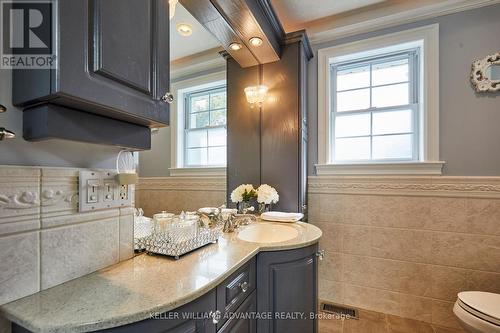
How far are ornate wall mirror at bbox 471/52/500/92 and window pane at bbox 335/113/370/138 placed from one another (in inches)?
28.0

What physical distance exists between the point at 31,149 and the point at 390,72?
2.36m

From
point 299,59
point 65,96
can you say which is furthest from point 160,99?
point 299,59

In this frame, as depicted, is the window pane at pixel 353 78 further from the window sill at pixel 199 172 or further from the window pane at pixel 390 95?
the window sill at pixel 199 172

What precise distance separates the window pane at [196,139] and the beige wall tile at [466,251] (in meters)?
1.83

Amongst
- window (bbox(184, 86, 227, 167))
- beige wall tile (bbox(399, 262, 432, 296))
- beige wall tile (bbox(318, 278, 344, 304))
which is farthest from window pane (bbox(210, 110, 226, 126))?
beige wall tile (bbox(399, 262, 432, 296))

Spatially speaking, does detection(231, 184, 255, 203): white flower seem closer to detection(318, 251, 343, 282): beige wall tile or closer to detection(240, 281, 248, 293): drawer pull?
detection(240, 281, 248, 293): drawer pull

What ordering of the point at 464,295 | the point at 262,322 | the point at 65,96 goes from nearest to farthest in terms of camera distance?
1. the point at 65,96
2. the point at 262,322
3. the point at 464,295

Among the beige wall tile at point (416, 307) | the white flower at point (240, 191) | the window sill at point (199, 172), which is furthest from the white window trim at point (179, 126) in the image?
the beige wall tile at point (416, 307)

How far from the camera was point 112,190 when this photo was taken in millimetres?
814

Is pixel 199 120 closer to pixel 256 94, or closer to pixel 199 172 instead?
pixel 199 172

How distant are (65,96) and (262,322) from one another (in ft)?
3.75

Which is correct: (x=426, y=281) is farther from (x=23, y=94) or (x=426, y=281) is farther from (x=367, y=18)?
(x=23, y=94)

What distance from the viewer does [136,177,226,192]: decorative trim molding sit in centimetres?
111

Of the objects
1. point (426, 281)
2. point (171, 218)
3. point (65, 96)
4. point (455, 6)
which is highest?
point (455, 6)
